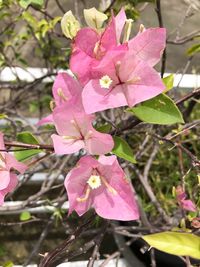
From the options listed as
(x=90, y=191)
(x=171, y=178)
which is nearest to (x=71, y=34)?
(x=90, y=191)

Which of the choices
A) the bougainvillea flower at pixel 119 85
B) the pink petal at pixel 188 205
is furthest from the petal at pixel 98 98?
the pink petal at pixel 188 205

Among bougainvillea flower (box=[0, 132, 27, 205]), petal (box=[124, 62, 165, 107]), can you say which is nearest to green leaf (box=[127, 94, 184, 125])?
petal (box=[124, 62, 165, 107])

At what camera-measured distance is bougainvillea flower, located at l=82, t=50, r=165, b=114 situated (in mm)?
377

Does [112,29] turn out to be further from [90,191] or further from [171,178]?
[171,178]

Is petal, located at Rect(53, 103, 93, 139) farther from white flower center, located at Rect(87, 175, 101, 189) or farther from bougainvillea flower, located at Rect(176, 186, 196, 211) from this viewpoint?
bougainvillea flower, located at Rect(176, 186, 196, 211)

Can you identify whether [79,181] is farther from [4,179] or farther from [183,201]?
[183,201]

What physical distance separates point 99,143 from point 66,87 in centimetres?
6

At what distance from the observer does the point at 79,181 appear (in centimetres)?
42

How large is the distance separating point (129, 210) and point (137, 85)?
0.39ft

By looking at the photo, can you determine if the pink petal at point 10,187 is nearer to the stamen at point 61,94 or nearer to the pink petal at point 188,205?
the stamen at point 61,94

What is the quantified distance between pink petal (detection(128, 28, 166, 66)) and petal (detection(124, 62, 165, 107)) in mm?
13

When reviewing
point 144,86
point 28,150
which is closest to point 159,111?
point 144,86

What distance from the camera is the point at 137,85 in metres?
0.39

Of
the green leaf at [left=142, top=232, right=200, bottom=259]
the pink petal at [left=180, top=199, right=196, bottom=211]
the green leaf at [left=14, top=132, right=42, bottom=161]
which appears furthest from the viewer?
the pink petal at [left=180, top=199, right=196, bottom=211]
